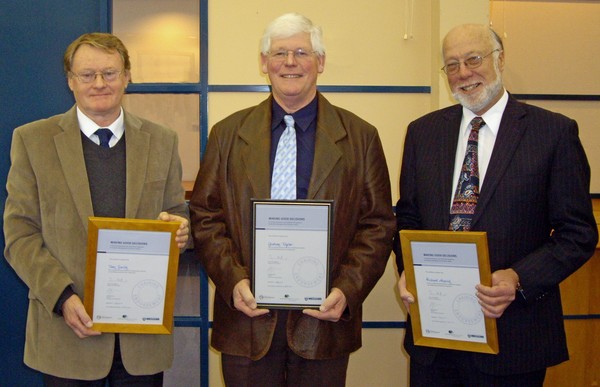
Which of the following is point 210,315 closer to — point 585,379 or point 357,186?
point 357,186

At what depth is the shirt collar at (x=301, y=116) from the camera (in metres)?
2.08

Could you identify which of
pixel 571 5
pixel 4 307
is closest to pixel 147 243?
pixel 4 307

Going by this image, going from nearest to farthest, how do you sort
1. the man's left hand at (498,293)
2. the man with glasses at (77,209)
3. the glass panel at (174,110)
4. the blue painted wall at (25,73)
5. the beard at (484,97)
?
the man's left hand at (498,293)
the man with glasses at (77,209)
the beard at (484,97)
the blue painted wall at (25,73)
the glass panel at (174,110)

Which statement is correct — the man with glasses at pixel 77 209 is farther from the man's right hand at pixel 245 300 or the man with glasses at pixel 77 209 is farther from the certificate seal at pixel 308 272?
the certificate seal at pixel 308 272

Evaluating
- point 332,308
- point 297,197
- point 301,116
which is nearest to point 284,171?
point 297,197

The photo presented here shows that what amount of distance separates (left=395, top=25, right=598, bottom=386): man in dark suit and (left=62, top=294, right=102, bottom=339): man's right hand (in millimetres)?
1083

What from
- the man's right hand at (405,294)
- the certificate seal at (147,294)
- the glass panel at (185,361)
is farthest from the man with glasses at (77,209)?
the glass panel at (185,361)

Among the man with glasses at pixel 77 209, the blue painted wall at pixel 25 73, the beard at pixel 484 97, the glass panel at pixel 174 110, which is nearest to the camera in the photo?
the man with glasses at pixel 77 209

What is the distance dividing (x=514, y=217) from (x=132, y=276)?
1311mm

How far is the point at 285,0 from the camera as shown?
3225mm

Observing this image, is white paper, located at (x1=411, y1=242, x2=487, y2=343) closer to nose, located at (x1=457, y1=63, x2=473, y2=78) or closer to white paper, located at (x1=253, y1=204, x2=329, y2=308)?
white paper, located at (x1=253, y1=204, x2=329, y2=308)

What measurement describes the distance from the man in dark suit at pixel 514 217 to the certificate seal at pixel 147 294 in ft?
2.80

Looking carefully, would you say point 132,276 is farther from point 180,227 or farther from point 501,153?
Answer: point 501,153

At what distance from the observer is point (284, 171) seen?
2002 mm
